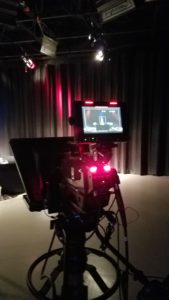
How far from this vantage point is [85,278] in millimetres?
1765

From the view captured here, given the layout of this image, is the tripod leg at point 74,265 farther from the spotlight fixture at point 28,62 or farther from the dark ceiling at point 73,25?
the spotlight fixture at point 28,62

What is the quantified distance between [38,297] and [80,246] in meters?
0.48

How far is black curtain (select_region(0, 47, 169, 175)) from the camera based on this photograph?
4.54 meters

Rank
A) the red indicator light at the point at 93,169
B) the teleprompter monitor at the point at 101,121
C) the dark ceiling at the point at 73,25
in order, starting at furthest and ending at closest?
the dark ceiling at the point at 73,25 → the teleprompter monitor at the point at 101,121 → the red indicator light at the point at 93,169

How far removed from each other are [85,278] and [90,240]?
0.59 metres

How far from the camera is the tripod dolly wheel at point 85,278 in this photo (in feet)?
4.94

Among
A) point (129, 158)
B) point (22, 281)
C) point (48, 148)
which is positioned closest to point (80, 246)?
point (48, 148)

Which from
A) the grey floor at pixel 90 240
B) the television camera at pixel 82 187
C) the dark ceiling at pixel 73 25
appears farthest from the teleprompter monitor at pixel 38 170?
the dark ceiling at pixel 73 25

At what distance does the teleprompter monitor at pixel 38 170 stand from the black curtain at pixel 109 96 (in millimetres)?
3314

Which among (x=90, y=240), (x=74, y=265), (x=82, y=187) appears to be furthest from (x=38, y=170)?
(x=90, y=240)

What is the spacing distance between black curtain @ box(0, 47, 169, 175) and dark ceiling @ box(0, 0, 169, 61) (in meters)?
0.27

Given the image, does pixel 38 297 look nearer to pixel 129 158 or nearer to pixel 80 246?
pixel 80 246

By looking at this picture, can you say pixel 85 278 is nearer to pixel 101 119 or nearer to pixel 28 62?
pixel 101 119

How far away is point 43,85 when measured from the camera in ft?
17.5
